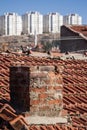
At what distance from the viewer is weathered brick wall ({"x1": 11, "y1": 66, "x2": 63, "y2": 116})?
7.24 metres

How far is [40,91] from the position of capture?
24.0 ft

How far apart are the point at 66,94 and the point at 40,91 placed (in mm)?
2168

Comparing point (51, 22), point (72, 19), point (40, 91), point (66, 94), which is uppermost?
point (40, 91)

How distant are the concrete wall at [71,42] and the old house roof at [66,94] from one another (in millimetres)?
19954

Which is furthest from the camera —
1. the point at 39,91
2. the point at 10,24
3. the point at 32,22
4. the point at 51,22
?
the point at 51,22

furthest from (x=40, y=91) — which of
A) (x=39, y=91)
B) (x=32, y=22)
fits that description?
(x=32, y=22)

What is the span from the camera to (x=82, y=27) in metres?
35.9

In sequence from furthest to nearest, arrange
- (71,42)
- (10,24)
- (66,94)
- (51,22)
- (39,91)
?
(51,22) < (10,24) < (71,42) < (66,94) < (39,91)

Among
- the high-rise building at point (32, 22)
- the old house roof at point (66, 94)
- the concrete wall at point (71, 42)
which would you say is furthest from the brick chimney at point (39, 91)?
the high-rise building at point (32, 22)

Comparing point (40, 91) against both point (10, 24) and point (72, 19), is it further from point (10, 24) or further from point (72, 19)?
point (72, 19)

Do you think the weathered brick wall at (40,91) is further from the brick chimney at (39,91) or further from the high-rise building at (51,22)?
the high-rise building at (51,22)

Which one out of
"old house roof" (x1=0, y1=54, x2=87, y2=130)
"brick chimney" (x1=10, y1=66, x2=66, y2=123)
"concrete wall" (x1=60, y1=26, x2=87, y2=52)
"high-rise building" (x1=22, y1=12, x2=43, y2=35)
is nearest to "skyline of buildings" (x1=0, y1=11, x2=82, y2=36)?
"high-rise building" (x1=22, y1=12, x2=43, y2=35)

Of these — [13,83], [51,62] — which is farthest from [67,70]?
[13,83]

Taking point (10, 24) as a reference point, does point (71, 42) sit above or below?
above
